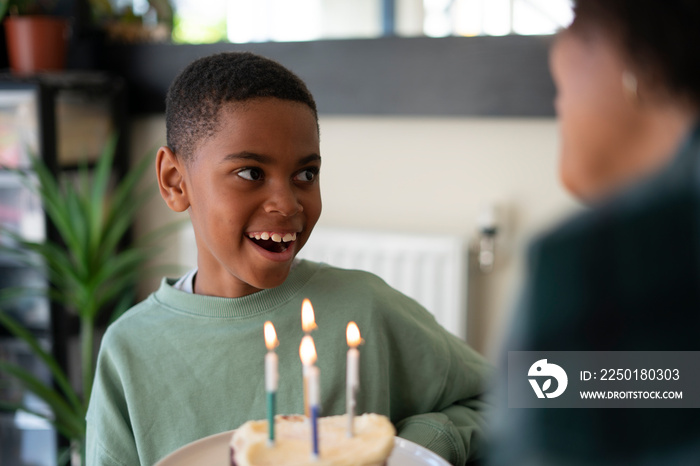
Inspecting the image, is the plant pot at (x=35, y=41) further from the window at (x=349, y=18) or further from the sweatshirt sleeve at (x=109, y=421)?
the sweatshirt sleeve at (x=109, y=421)

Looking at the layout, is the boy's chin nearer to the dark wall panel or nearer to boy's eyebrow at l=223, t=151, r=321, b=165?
boy's eyebrow at l=223, t=151, r=321, b=165

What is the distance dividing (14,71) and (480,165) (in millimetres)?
1678

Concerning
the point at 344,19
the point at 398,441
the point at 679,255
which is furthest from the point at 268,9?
the point at 679,255

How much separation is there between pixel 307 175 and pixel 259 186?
0.24 ft

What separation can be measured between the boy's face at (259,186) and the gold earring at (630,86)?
1.69 ft

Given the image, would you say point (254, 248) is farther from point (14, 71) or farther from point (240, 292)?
point (14, 71)

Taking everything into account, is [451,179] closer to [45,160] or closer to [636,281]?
[45,160]

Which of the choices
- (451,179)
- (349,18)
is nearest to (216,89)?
(451,179)

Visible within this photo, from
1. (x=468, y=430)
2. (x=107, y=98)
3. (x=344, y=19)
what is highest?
(x=344, y=19)

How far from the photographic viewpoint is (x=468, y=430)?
87cm

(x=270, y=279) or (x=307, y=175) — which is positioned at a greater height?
(x=307, y=175)

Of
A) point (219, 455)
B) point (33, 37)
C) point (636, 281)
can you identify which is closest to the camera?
point (636, 281)

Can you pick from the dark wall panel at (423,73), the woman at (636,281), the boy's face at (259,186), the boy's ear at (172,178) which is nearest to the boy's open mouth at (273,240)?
the boy's face at (259,186)

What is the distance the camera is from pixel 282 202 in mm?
842
